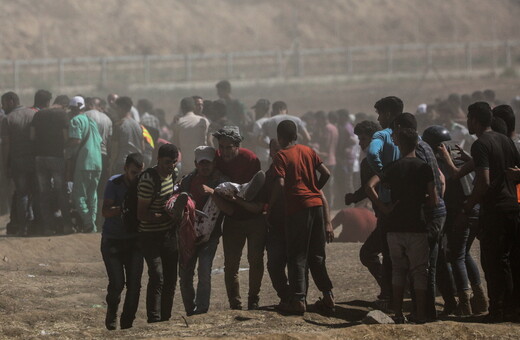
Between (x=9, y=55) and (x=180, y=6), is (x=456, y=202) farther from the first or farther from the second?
(x=180, y=6)

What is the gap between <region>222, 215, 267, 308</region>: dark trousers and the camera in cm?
1023

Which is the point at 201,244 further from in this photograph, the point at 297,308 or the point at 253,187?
the point at 297,308

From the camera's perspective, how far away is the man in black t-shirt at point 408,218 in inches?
354

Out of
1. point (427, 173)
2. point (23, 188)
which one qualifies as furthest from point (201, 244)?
point (23, 188)

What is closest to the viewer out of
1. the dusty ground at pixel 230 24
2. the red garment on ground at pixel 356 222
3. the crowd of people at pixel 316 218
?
the crowd of people at pixel 316 218

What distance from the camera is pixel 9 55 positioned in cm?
6019

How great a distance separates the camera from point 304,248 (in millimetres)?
9859

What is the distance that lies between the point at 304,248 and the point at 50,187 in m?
6.90

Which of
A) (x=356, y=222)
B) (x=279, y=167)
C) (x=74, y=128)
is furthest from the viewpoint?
(x=74, y=128)

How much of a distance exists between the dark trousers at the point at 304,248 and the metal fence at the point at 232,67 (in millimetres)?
35616

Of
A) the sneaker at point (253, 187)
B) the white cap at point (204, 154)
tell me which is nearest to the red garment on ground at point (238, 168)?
the white cap at point (204, 154)

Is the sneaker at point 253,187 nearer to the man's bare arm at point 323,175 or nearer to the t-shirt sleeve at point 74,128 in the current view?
the man's bare arm at point 323,175

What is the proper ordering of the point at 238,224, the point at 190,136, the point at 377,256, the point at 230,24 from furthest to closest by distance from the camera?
the point at 230,24 < the point at 190,136 < the point at 377,256 < the point at 238,224

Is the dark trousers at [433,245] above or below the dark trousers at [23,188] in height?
below
